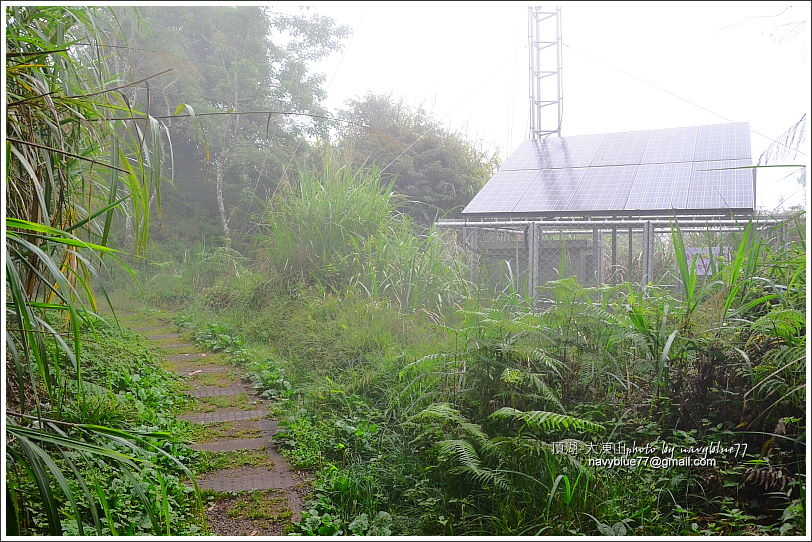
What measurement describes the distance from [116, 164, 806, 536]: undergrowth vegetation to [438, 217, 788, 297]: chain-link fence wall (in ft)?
0.54

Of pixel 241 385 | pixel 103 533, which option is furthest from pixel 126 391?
pixel 103 533

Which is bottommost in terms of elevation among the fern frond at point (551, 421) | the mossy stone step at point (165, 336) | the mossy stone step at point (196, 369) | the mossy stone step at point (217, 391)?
the mossy stone step at point (217, 391)

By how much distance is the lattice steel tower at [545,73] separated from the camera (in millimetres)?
2799

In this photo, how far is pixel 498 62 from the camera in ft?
10.1

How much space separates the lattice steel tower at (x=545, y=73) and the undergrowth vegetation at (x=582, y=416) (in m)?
1.04

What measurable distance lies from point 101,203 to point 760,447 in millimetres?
2664

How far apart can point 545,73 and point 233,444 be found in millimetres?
2405

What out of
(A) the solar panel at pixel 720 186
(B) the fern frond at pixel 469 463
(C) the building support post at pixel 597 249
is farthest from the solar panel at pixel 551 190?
(B) the fern frond at pixel 469 463

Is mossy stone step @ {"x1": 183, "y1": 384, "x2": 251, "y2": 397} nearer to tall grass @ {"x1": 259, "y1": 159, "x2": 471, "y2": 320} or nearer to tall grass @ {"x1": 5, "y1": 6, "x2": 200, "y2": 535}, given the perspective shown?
tall grass @ {"x1": 259, "y1": 159, "x2": 471, "y2": 320}

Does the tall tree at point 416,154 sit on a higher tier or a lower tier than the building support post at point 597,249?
higher

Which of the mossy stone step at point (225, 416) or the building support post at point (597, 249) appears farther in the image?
the building support post at point (597, 249)

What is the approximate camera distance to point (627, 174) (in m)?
3.79

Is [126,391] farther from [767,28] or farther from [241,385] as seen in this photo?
[767,28]

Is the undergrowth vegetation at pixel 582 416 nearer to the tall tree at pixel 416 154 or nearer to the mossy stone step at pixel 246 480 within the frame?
the mossy stone step at pixel 246 480
